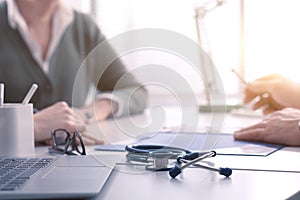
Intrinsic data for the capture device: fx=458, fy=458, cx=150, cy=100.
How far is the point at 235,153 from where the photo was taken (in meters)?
0.85

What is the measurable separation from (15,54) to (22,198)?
4.54 ft

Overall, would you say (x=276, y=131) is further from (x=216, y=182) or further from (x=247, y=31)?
(x=247, y=31)

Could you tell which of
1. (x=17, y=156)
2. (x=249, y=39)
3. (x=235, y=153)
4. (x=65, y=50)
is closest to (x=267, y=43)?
(x=249, y=39)

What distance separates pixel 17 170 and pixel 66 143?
229mm

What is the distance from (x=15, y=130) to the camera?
0.81 meters

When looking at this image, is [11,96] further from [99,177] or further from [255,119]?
[99,177]

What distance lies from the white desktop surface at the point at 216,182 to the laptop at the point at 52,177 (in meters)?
0.02

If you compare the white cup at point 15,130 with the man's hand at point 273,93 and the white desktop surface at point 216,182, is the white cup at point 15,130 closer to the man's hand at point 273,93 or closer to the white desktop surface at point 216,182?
the white desktop surface at point 216,182

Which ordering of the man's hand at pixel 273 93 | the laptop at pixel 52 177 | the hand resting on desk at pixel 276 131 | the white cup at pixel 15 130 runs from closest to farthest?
the laptop at pixel 52 177, the white cup at pixel 15 130, the hand resting on desk at pixel 276 131, the man's hand at pixel 273 93

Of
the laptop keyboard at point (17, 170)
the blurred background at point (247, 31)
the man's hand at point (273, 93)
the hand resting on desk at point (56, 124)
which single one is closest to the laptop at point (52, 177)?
the laptop keyboard at point (17, 170)

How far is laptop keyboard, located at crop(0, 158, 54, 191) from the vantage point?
56 cm

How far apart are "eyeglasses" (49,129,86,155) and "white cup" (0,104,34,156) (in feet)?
0.21

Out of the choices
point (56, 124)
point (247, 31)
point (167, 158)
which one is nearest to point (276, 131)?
point (167, 158)

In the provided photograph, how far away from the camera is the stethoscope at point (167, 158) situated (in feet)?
2.13
